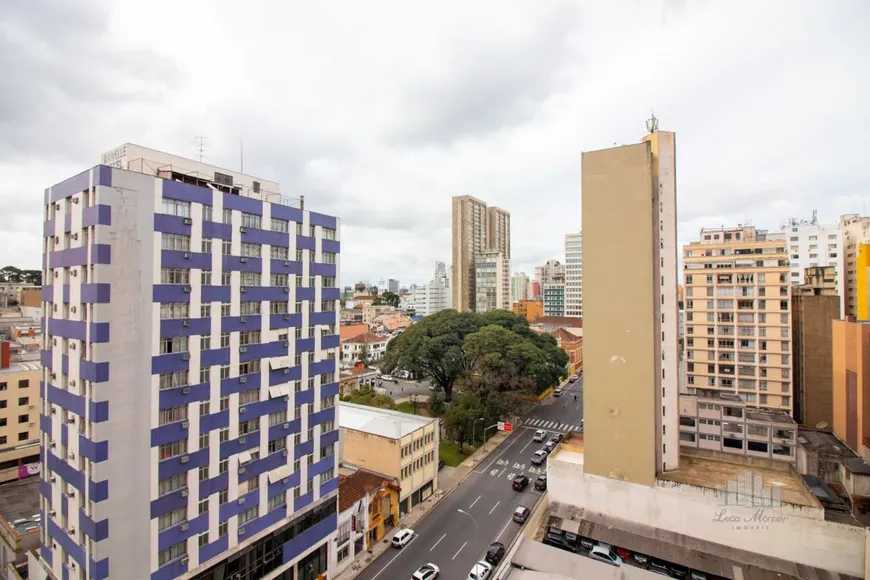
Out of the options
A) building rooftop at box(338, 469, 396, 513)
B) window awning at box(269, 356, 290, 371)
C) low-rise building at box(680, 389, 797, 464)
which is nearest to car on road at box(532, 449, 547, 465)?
low-rise building at box(680, 389, 797, 464)

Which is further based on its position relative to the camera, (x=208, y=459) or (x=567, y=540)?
(x=567, y=540)

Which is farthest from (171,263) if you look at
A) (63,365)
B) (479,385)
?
(479,385)

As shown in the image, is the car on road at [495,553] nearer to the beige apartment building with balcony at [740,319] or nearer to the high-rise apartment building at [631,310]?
the high-rise apartment building at [631,310]

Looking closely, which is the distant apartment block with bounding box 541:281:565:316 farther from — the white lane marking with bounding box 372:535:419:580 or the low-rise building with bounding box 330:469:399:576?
the white lane marking with bounding box 372:535:419:580

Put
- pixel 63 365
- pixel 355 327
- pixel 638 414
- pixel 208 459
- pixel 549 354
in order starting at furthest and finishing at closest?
pixel 355 327 → pixel 549 354 → pixel 638 414 → pixel 208 459 → pixel 63 365

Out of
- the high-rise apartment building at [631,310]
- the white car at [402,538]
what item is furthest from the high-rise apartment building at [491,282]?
the white car at [402,538]

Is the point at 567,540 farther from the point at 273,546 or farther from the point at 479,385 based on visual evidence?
the point at 479,385

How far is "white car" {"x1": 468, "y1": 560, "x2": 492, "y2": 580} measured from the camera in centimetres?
2556

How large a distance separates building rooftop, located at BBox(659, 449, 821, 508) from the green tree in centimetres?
3041

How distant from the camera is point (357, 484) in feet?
99.7

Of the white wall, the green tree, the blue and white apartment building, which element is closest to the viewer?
the blue and white apartment building

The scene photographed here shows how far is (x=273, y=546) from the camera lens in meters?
22.9

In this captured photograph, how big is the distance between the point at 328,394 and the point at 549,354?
4243cm

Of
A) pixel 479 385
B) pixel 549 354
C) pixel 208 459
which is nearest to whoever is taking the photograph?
pixel 208 459
